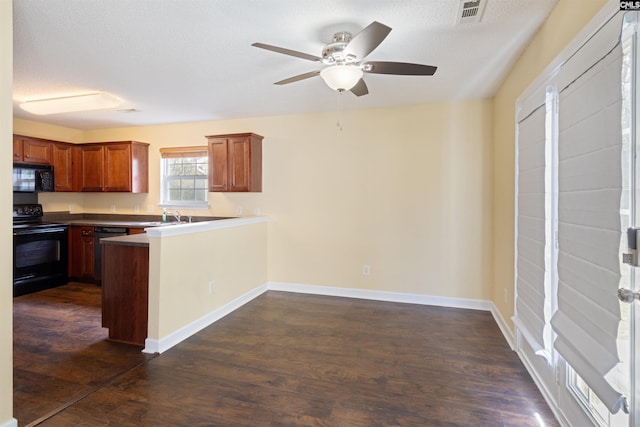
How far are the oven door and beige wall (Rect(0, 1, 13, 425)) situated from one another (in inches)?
129

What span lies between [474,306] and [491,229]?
3.12 feet

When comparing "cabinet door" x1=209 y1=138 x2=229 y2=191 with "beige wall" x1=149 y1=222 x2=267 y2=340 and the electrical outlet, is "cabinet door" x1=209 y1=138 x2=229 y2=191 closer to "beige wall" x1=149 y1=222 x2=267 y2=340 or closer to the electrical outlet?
"beige wall" x1=149 y1=222 x2=267 y2=340

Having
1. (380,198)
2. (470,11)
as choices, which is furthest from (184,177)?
(470,11)

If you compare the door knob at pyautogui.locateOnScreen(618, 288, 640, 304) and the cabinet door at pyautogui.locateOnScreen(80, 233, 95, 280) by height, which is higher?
the door knob at pyautogui.locateOnScreen(618, 288, 640, 304)

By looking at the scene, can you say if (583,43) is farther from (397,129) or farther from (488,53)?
(397,129)

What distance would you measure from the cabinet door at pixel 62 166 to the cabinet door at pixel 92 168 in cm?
17

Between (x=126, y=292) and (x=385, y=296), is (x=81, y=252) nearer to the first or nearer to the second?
(x=126, y=292)

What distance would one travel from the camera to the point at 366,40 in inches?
73.0

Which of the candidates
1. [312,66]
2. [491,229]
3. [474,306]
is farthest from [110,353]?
[491,229]

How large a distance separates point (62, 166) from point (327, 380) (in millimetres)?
5364

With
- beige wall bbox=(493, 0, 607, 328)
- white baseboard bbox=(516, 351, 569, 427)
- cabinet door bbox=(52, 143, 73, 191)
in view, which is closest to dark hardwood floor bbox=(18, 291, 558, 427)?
white baseboard bbox=(516, 351, 569, 427)

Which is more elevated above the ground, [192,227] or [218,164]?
[218,164]

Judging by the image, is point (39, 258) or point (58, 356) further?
point (39, 258)

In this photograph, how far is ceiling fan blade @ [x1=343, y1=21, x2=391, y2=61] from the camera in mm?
1700
